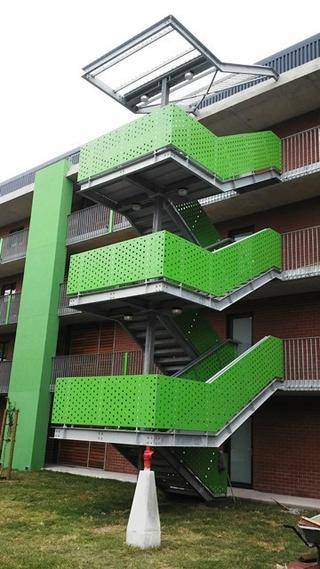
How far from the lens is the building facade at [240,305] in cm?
1402

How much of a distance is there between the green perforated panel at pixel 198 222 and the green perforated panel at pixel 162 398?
3219 millimetres

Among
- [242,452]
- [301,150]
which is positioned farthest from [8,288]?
[301,150]

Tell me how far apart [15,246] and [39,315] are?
4.75 m

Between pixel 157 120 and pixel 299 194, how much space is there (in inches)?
205

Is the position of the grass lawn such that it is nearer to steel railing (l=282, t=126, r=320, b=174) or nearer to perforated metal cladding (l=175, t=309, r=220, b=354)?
perforated metal cladding (l=175, t=309, r=220, b=354)

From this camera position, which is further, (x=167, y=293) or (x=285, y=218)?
(x=285, y=218)

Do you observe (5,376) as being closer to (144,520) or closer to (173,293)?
(173,293)

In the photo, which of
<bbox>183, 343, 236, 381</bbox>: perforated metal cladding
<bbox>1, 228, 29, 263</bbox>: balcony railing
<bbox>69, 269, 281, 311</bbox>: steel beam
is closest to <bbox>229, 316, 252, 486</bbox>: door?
<bbox>183, 343, 236, 381</bbox>: perforated metal cladding

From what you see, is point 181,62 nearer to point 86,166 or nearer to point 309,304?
point 86,166

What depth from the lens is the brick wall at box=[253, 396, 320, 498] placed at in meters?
14.2

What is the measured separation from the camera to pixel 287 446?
48.2 ft

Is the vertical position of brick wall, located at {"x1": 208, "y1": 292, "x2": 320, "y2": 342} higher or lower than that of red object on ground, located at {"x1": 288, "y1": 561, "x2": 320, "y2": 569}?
A: higher

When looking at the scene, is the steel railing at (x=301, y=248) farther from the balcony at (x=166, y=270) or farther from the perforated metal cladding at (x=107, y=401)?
the perforated metal cladding at (x=107, y=401)

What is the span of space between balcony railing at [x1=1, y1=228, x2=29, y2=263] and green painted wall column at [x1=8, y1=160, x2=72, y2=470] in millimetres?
1376
